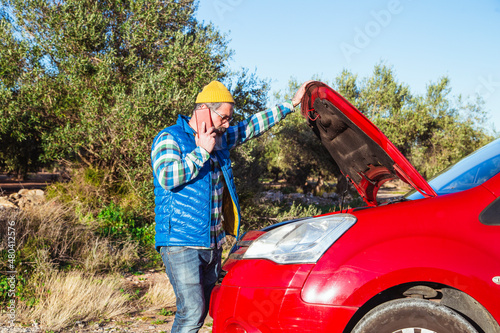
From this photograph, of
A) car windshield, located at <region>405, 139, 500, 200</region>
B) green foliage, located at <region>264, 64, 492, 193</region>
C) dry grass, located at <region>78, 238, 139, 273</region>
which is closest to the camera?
car windshield, located at <region>405, 139, 500, 200</region>

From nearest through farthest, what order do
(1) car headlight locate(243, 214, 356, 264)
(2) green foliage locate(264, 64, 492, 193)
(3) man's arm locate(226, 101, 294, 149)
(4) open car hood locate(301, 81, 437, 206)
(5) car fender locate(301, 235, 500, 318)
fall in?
(5) car fender locate(301, 235, 500, 318)
(1) car headlight locate(243, 214, 356, 264)
(4) open car hood locate(301, 81, 437, 206)
(3) man's arm locate(226, 101, 294, 149)
(2) green foliage locate(264, 64, 492, 193)

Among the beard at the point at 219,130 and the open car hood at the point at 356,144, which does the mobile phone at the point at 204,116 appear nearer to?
the beard at the point at 219,130

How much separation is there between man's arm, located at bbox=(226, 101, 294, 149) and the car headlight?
1.12 m

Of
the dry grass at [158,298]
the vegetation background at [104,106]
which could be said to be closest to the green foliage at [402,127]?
the vegetation background at [104,106]

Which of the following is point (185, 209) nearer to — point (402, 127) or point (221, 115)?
point (221, 115)

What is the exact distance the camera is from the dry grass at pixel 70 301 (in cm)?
381

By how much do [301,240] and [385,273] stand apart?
458mm

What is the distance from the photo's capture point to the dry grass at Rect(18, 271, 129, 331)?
3.81m

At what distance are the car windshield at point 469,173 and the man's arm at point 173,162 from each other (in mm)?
1489

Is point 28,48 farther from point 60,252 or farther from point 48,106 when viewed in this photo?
point 60,252

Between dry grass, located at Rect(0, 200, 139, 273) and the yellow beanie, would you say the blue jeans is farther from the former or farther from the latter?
dry grass, located at Rect(0, 200, 139, 273)

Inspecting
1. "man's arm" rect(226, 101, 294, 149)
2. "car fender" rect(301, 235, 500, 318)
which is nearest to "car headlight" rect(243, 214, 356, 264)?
"car fender" rect(301, 235, 500, 318)

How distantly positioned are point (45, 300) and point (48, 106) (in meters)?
5.00

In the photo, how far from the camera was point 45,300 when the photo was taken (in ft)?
13.6
